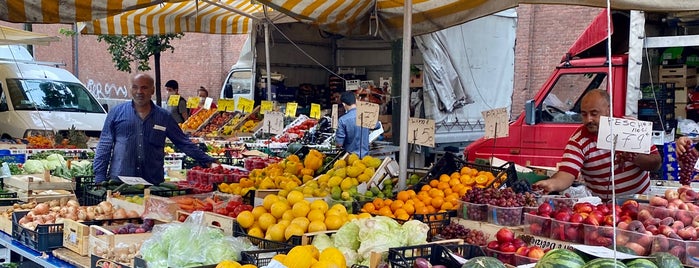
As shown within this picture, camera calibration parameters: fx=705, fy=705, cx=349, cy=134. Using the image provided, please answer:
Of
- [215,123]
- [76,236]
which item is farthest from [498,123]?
[215,123]

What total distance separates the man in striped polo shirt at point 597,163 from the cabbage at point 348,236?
1.68m

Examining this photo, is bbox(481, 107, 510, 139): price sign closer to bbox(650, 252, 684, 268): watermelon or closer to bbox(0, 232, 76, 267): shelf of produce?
bbox(650, 252, 684, 268): watermelon

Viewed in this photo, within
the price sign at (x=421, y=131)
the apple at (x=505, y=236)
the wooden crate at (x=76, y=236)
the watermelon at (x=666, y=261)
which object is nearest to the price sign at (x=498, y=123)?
the price sign at (x=421, y=131)

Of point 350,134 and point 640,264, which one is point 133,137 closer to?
point 350,134

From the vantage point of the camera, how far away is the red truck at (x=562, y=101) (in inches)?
311

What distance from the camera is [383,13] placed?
5805 mm

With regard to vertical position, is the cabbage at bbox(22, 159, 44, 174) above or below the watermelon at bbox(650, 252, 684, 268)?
below

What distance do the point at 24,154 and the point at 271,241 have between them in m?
5.95

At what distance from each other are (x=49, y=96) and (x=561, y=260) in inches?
450

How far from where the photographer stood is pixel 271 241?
353 cm

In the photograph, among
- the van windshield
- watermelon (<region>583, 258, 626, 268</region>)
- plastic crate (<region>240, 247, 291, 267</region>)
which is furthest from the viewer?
the van windshield

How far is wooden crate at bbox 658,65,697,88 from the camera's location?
26.4ft

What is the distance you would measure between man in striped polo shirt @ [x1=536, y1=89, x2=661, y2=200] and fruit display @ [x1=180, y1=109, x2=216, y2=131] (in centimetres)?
905

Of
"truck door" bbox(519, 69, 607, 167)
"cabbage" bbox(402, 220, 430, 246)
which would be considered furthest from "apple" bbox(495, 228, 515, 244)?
"truck door" bbox(519, 69, 607, 167)
